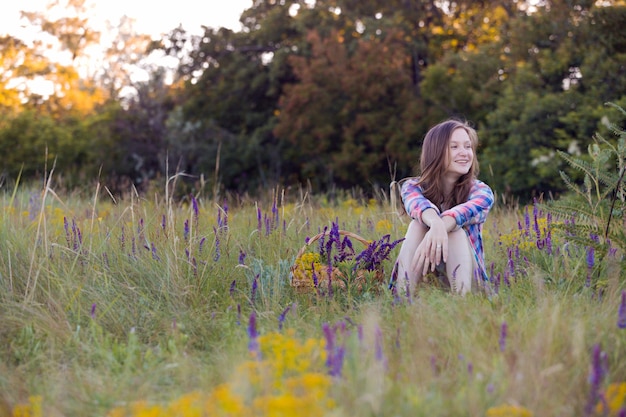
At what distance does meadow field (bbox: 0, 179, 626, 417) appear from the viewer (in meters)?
2.14

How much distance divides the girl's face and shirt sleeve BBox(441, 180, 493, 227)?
6.2 inches

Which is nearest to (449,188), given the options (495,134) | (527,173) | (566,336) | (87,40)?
(566,336)

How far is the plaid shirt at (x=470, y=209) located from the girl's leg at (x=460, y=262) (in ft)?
0.21

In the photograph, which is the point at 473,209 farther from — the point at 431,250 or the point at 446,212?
the point at 431,250

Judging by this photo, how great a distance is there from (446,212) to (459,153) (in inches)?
18.3

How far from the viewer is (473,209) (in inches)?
152

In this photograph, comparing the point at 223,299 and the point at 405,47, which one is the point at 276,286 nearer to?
the point at 223,299

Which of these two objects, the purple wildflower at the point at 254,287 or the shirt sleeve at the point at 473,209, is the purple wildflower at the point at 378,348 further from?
the shirt sleeve at the point at 473,209

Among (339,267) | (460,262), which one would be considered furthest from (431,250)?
(339,267)

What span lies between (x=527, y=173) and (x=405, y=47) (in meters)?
5.14

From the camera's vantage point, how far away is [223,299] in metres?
3.71

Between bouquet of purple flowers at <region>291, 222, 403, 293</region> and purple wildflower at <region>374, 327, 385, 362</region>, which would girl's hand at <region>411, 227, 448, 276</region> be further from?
purple wildflower at <region>374, 327, 385, 362</region>

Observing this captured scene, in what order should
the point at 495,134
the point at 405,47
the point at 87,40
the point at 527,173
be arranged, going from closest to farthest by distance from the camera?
the point at 527,173 → the point at 495,134 → the point at 405,47 → the point at 87,40

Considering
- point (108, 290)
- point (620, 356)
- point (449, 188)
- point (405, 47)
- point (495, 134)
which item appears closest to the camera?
point (620, 356)
